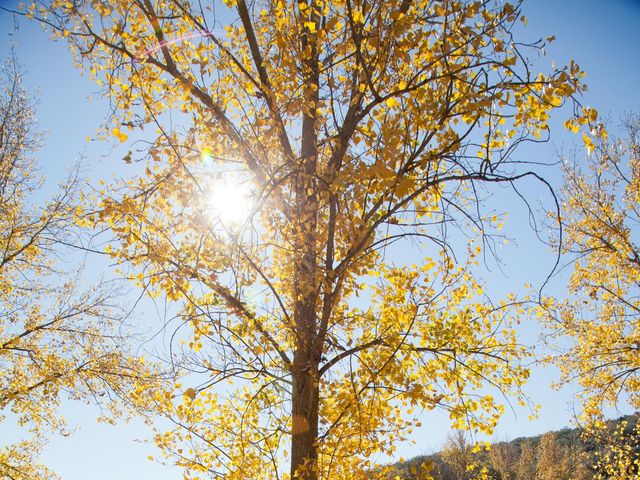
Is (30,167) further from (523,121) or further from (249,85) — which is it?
(523,121)

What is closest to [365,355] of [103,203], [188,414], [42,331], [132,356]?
[188,414]

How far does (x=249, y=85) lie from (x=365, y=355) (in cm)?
294

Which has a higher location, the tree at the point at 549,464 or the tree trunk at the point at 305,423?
the tree trunk at the point at 305,423

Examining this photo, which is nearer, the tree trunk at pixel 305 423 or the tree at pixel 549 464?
Result: the tree trunk at pixel 305 423

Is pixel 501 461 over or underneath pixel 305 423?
underneath

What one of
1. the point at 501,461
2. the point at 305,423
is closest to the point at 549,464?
the point at 501,461

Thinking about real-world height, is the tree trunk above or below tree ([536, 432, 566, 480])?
above

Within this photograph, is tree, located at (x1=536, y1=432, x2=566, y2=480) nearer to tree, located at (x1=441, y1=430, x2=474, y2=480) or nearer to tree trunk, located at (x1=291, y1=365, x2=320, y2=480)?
tree, located at (x1=441, y1=430, x2=474, y2=480)

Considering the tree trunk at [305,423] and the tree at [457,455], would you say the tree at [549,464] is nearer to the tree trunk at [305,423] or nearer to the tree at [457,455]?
the tree at [457,455]

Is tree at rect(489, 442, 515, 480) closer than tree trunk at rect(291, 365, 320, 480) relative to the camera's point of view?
No

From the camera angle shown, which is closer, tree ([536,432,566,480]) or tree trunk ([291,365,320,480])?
tree trunk ([291,365,320,480])

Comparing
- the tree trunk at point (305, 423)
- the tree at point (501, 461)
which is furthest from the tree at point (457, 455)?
the tree trunk at point (305, 423)

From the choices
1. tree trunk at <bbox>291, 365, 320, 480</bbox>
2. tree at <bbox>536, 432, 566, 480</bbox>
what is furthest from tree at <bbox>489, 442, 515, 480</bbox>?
tree trunk at <bbox>291, 365, 320, 480</bbox>

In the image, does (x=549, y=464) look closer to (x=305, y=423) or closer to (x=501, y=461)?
(x=501, y=461)
